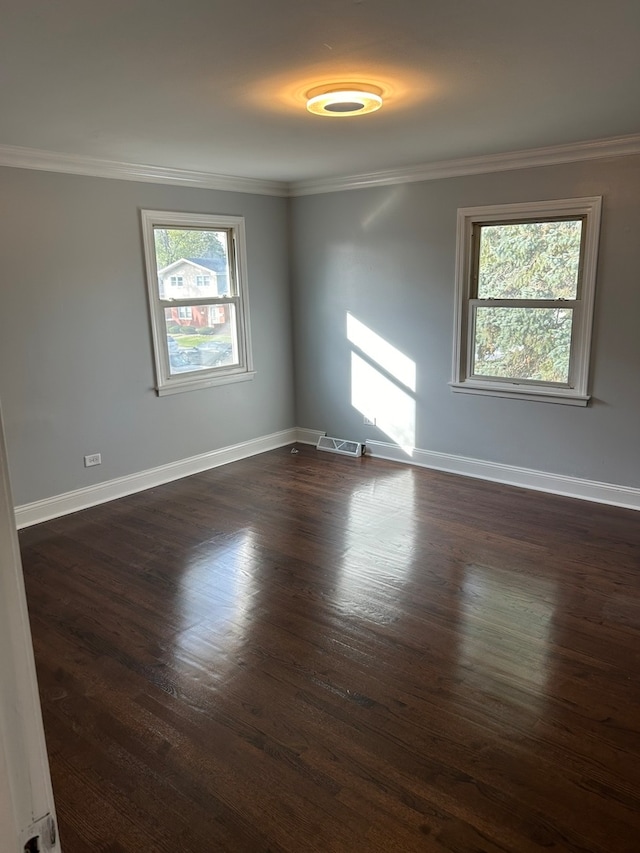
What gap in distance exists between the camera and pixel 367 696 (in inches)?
98.9

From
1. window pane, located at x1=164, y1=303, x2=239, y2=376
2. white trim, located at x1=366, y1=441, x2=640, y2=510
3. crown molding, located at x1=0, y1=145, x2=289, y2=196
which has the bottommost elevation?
white trim, located at x1=366, y1=441, x2=640, y2=510

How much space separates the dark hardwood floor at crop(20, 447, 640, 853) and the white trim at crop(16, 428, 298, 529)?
14 cm

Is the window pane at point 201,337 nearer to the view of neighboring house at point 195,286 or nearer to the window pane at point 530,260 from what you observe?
the view of neighboring house at point 195,286

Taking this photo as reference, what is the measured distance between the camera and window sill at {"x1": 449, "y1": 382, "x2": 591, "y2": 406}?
450 cm

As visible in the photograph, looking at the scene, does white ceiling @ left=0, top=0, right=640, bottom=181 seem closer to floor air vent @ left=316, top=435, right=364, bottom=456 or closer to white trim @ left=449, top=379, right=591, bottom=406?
white trim @ left=449, top=379, right=591, bottom=406

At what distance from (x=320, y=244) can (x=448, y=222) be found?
→ 4.49 ft

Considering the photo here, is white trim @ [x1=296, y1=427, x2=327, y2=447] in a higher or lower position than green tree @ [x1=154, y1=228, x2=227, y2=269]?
lower

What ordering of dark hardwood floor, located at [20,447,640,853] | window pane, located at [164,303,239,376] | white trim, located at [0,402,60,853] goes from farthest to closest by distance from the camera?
1. window pane, located at [164,303,239,376]
2. dark hardwood floor, located at [20,447,640,853]
3. white trim, located at [0,402,60,853]

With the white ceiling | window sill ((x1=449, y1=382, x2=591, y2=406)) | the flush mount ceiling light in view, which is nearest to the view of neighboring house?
the white ceiling

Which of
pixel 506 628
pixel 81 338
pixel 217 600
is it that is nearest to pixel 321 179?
pixel 81 338

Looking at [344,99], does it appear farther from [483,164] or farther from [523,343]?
[523,343]

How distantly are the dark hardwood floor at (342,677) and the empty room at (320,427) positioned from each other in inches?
0.6

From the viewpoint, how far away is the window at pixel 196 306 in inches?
193

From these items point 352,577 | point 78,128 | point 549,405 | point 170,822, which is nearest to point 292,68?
point 78,128
